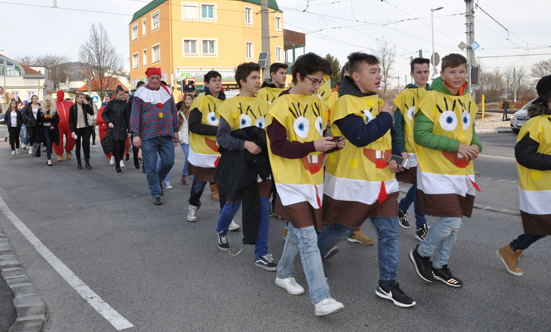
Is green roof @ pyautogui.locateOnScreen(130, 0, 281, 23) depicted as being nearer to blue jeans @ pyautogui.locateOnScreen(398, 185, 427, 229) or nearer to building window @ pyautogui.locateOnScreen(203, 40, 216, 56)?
building window @ pyautogui.locateOnScreen(203, 40, 216, 56)

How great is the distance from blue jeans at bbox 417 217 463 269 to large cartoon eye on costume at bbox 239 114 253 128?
6.18 ft

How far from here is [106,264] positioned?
468 centimetres

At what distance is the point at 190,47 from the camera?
36.2 meters

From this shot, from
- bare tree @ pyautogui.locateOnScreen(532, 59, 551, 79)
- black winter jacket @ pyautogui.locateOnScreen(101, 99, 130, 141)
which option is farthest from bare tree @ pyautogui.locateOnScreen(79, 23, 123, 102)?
bare tree @ pyautogui.locateOnScreen(532, 59, 551, 79)

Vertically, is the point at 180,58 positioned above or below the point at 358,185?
above

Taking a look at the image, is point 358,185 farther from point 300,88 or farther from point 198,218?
point 198,218

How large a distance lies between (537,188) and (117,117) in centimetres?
920

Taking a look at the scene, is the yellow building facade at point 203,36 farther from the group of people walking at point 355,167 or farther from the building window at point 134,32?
the group of people walking at point 355,167

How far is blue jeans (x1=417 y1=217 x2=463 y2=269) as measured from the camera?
12.6 ft

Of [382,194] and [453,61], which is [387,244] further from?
[453,61]

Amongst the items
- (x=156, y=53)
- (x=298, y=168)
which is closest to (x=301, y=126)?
(x=298, y=168)

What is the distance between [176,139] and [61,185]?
3183 mm

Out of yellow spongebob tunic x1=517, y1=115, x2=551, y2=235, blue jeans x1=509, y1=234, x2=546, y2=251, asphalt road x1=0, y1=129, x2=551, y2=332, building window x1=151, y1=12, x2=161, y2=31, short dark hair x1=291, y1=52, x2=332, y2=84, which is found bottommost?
asphalt road x1=0, y1=129, x2=551, y2=332

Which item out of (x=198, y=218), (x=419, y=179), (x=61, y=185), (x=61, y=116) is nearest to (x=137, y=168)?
(x=61, y=185)
